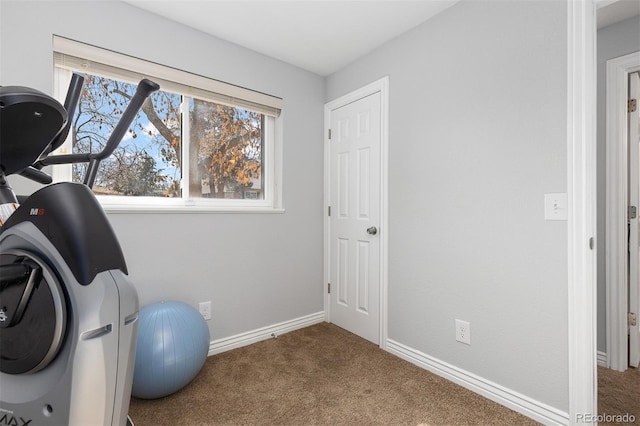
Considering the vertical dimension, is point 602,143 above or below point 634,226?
above

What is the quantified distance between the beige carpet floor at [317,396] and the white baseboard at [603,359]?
1012 mm

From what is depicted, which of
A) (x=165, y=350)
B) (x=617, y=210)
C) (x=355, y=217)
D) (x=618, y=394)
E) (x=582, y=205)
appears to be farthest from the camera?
(x=355, y=217)

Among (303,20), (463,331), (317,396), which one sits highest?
(303,20)

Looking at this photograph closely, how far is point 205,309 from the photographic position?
2.22 m

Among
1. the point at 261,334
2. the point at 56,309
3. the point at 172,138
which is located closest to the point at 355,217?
the point at 261,334

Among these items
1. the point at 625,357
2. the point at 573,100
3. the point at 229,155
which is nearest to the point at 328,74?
the point at 229,155

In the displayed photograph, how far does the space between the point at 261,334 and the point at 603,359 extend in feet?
8.17

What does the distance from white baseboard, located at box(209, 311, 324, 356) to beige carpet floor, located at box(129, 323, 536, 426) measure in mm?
74

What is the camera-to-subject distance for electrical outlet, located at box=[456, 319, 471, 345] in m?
1.83

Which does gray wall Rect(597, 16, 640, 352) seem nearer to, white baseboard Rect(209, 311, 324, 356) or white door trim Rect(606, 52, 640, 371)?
white door trim Rect(606, 52, 640, 371)

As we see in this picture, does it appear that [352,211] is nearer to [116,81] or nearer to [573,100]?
[573,100]

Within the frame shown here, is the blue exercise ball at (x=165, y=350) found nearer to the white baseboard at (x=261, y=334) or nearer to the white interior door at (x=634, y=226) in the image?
the white baseboard at (x=261, y=334)

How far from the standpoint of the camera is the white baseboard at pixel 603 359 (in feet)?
6.68

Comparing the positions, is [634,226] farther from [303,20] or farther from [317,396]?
[303,20]
